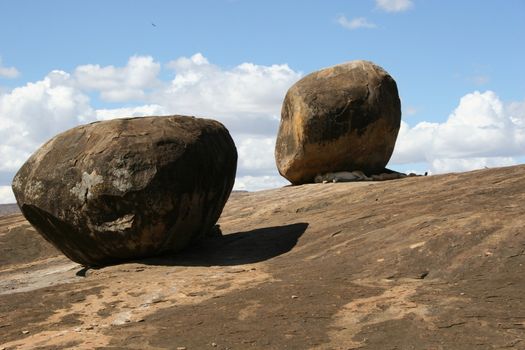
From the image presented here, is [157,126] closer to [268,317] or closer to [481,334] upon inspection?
[268,317]

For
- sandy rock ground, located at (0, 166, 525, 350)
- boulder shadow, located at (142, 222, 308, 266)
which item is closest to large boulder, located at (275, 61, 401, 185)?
sandy rock ground, located at (0, 166, 525, 350)

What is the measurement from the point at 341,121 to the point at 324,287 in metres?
9.50

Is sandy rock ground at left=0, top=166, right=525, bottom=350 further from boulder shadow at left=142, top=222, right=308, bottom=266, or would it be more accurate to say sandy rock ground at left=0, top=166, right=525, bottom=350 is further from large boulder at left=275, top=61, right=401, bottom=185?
large boulder at left=275, top=61, right=401, bottom=185

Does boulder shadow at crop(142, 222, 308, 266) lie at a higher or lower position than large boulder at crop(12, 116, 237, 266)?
lower

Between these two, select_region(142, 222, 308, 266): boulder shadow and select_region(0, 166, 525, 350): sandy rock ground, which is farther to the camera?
select_region(142, 222, 308, 266): boulder shadow

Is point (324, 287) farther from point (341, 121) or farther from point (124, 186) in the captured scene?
point (341, 121)

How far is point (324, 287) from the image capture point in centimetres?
845

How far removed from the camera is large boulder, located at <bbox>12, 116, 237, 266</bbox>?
10344 mm

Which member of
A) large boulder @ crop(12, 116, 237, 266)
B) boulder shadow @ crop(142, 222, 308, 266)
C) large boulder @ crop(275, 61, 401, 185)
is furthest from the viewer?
large boulder @ crop(275, 61, 401, 185)

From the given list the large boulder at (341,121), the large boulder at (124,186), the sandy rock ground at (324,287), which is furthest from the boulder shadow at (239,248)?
the large boulder at (341,121)

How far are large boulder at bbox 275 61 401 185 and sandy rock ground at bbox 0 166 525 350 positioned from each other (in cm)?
443

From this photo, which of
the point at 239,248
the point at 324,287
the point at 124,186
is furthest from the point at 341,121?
the point at 324,287

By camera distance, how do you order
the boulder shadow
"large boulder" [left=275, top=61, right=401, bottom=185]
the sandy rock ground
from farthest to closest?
"large boulder" [left=275, top=61, right=401, bottom=185] → the boulder shadow → the sandy rock ground

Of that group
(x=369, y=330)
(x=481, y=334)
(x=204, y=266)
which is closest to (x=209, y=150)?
(x=204, y=266)
